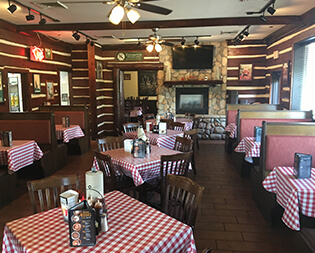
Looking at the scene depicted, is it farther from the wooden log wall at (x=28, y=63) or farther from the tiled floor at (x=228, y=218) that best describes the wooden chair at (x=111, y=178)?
the wooden log wall at (x=28, y=63)

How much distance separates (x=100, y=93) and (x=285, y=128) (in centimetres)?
810

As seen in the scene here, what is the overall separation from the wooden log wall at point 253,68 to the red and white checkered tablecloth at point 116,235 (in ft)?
29.6

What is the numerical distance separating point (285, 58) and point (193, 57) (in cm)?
341

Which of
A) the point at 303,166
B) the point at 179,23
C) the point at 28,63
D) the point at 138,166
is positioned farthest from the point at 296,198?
the point at 28,63

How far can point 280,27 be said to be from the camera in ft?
27.1

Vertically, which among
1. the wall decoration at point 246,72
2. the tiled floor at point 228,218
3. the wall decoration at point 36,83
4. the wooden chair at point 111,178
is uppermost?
the wall decoration at point 246,72

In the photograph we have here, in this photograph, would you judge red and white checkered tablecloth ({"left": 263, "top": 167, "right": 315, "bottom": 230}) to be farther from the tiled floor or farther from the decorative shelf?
the decorative shelf

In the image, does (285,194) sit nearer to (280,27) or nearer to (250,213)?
(250,213)

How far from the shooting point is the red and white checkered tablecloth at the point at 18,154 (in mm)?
4500

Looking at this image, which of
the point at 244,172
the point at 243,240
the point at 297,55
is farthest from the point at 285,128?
the point at 297,55

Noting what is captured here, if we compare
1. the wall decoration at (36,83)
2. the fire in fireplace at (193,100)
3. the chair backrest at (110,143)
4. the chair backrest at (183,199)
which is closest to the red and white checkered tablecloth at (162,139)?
the chair backrest at (110,143)

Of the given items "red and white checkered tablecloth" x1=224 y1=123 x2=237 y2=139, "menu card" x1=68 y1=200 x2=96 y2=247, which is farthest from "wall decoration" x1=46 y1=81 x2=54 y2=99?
"menu card" x1=68 y1=200 x2=96 y2=247

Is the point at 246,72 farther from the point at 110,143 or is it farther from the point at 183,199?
the point at 183,199

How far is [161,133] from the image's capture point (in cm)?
576
